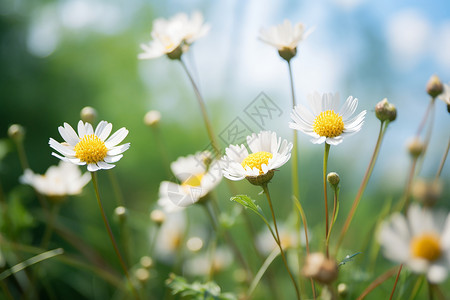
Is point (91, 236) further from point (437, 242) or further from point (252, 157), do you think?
point (437, 242)

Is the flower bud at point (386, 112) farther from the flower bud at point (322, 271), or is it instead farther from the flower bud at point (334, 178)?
the flower bud at point (322, 271)

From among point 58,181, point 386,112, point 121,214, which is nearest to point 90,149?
point 121,214

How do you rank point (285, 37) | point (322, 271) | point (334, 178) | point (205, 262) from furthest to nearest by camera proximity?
point (205, 262), point (285, 37), point (334, 178), point (322, 271)

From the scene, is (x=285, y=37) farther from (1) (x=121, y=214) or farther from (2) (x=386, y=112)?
(1) (x=121, y=214)

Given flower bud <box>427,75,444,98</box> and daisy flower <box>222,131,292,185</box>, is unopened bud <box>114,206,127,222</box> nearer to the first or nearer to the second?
daisy flower <box>222,131,292,185</box>

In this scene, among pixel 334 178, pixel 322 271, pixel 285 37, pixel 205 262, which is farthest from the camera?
pixel 205 262

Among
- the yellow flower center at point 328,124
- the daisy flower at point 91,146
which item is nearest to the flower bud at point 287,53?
the yellow flower center at point 328,124

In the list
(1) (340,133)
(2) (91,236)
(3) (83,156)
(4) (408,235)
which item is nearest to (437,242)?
(4) (408,235)
